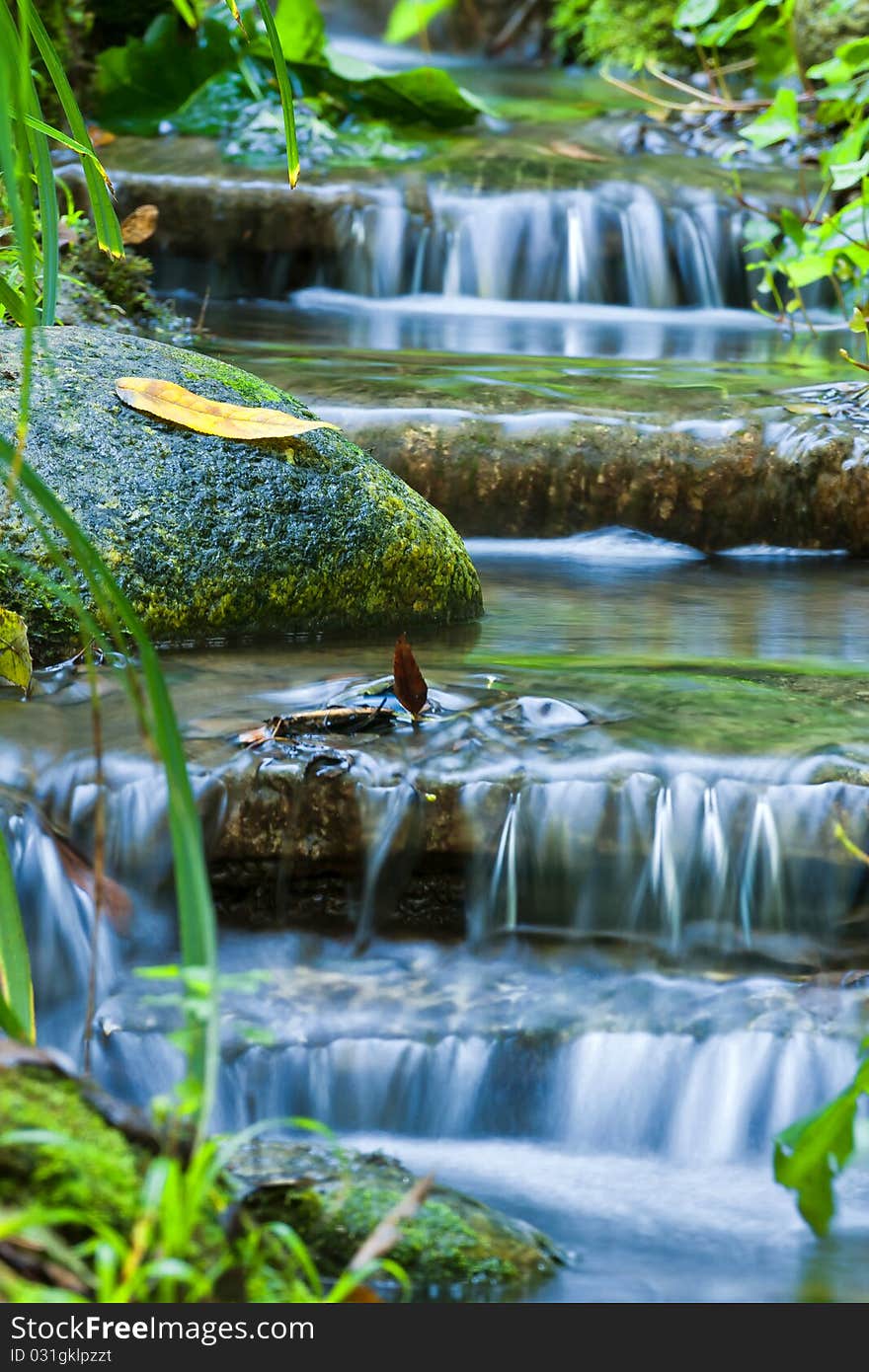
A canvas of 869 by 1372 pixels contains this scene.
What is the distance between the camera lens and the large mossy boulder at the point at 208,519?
2809 millimetres

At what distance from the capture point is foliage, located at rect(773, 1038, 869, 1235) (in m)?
1.34

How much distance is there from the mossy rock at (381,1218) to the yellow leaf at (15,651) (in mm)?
1076

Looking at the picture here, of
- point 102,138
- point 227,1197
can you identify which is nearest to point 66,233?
point 102,138

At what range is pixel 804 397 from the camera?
4.13 m

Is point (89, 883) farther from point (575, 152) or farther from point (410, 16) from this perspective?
point (575, 152)

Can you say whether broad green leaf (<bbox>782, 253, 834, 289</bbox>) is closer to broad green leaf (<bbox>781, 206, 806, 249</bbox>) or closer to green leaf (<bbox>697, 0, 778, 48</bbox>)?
broad green leaf (<bbox>781, 206, 806, 249</bbox>)

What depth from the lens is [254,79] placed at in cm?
740

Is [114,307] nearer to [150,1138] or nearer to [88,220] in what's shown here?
[88,220]

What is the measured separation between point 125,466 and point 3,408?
0.25 meters

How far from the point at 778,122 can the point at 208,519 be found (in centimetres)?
250

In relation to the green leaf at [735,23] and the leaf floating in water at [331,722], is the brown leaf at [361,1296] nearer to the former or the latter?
the leaf floating in water at [331,722]

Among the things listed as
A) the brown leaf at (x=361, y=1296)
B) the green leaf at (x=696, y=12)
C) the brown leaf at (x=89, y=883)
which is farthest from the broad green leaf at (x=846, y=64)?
the brown leaf at (x=361, y=1296)

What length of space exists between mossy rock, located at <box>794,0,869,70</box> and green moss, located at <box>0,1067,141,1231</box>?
7920 mm

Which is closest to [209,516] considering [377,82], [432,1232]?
[432,1232]
